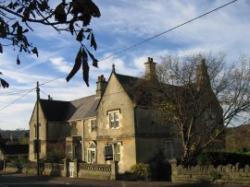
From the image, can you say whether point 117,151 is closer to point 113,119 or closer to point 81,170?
point 113,119

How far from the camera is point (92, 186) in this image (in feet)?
94.3

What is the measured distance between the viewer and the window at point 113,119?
135 ft

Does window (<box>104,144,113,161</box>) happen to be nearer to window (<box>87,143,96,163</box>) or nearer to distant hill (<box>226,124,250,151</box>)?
window (<box>87,143,96,163</box>)

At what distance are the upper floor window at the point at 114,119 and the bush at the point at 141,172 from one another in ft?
21.3

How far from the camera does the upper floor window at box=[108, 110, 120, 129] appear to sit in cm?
4103

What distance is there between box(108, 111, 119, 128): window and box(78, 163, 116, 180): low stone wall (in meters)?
5.17

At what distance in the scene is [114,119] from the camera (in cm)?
4150

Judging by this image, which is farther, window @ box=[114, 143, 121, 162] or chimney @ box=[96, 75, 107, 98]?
chimney @ box=[96, 75, 107, 98]

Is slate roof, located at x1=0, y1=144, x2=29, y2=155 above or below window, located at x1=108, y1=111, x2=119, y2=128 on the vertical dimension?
below

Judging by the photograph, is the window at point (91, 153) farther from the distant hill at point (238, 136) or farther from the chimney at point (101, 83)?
the distant hill at point (238, 136)

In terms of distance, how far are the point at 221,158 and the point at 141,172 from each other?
6.17 metres

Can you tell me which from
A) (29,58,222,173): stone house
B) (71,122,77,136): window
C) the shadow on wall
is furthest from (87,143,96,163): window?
the shadow on wall

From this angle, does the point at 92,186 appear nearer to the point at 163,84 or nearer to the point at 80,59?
the point at 163,84

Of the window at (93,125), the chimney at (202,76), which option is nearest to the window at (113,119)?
the window at (93,125)
